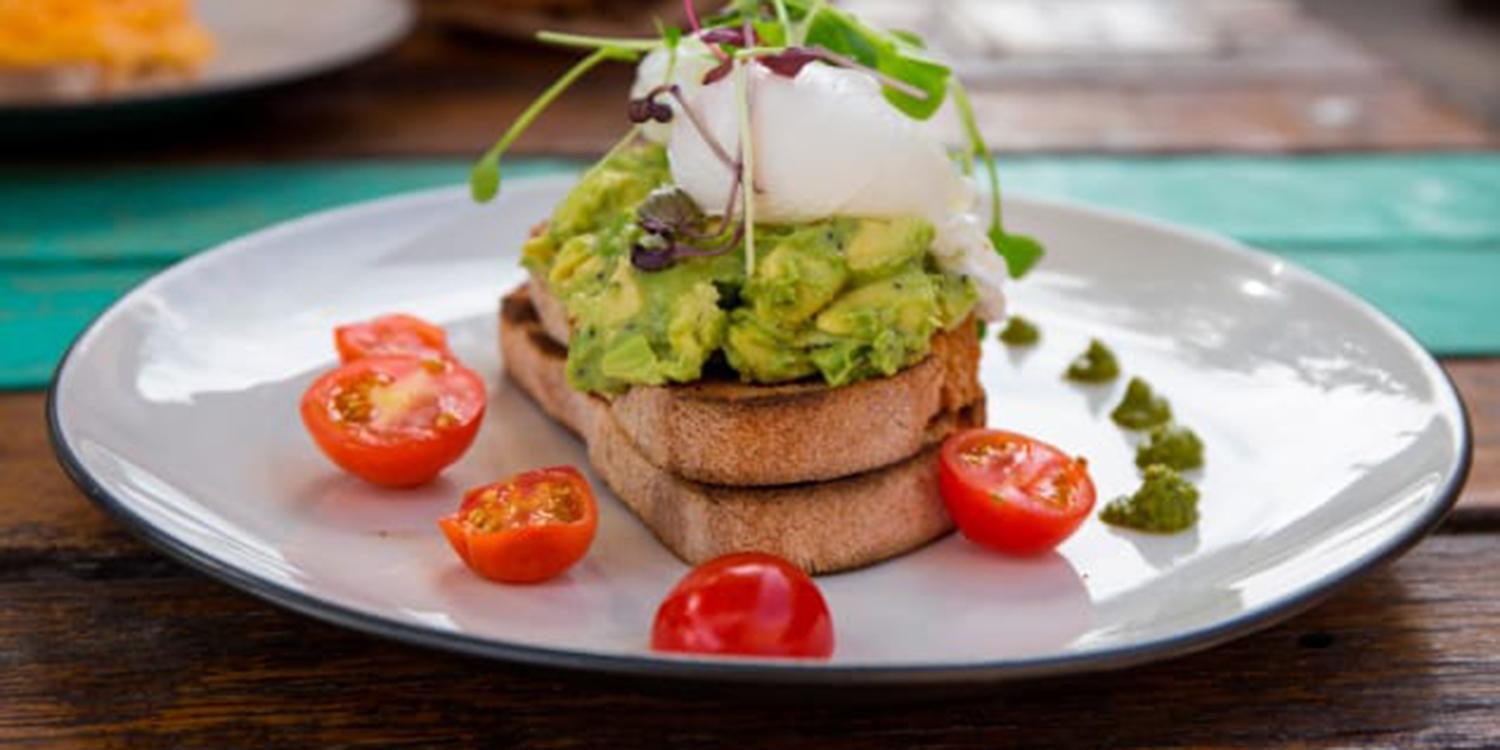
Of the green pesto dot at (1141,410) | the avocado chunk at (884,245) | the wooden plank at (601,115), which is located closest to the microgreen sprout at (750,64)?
the avocado chunk at (884,245)

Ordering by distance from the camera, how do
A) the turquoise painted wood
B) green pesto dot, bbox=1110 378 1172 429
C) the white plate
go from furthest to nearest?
the turquoise painted wood
green pesto dot, bbox=1110 378 1172 429
the white plate

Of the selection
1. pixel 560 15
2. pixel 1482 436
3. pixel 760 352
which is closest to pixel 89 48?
pixel 560 15

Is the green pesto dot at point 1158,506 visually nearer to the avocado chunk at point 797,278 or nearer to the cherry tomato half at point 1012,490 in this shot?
the cherry tomato half at point 1012,490

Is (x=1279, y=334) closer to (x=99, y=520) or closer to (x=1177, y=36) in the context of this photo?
(x=99, y=520)

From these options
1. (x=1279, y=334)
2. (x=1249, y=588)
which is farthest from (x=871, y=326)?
(x=1279, y=334)

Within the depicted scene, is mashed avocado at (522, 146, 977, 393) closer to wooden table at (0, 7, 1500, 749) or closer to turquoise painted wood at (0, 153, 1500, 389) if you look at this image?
wooden table at (0, 7, 1500, 749)

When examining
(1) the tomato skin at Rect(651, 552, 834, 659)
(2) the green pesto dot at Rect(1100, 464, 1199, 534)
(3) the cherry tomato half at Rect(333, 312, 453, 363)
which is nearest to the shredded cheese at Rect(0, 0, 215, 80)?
(3) the cherry tomato half at Rect(333, 312, 453, 363)
